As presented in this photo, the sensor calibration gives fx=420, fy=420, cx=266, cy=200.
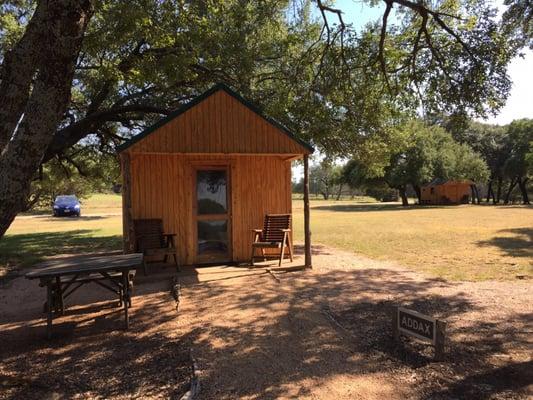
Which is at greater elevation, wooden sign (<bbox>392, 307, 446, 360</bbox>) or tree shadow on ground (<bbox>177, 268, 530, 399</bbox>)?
wooden sign (<bbox>392, 307, 446, 360</bbox>)

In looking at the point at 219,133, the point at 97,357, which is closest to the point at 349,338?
the point at 97,357

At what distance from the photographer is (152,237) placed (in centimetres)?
937

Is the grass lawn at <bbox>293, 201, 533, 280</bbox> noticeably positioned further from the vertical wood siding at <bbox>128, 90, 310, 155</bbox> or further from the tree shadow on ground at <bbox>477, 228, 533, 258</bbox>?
the vertical wood siding at <bbox>128, 90, 310, 155</bbox>

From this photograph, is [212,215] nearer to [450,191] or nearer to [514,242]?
[514,242]

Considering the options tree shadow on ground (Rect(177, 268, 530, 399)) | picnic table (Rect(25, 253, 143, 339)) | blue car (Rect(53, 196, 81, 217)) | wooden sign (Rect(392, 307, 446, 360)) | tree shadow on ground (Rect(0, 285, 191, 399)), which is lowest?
tree shadow on ground (Rect(0, 285, 191, 399))

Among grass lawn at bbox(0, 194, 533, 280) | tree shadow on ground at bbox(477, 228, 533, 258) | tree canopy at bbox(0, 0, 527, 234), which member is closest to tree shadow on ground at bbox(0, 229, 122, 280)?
grass lawn at bbox(0, 194, 533, 280)

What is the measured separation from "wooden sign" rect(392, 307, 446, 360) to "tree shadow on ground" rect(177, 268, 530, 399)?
0.56 ft

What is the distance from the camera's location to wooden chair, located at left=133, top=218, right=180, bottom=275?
9.16 m

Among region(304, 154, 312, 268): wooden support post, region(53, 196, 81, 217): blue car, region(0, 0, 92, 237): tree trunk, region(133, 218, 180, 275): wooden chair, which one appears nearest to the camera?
region(0, 0, 92, 237): tree trunk

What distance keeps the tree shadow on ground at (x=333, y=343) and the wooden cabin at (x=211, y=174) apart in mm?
2466

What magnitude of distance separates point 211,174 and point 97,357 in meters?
5.88

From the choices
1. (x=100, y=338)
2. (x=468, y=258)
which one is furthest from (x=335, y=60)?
(x=100, y=338)

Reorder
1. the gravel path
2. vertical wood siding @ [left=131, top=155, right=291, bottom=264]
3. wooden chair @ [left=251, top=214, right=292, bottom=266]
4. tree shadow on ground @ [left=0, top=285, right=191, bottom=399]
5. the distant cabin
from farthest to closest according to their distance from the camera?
1. the distant cabin
2. wooden chair @ [left=251, top=214, right=292, bottom=266]
3. vertical wood siding @ [left=131, top=155, right=291, bottom=264]
4. tree shadow on ground @ [left=0, top=285, right=191, bottom=399]
5. the gravel path

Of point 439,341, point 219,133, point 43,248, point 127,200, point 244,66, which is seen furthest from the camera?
point 43,248
